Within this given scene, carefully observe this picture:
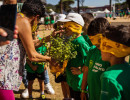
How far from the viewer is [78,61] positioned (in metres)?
3.22

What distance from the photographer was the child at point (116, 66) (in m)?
1.58


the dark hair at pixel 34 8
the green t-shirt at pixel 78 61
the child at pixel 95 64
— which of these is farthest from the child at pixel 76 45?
the dark hair at pixel 34 8

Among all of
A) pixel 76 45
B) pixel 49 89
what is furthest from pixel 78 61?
pixel 49 89

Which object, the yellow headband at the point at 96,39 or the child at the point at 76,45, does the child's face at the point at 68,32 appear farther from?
the yellow headband at the point at 96,39

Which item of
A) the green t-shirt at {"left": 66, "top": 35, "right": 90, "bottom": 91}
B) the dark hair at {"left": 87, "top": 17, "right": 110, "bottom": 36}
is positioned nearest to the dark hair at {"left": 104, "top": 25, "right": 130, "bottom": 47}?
the dark hair at {"left": 87, "top": 17, "right": 110, "bottom": 36}

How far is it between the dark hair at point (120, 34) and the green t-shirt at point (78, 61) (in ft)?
4.07

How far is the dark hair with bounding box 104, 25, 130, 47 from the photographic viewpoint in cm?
172

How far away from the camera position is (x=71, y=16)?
324 cm

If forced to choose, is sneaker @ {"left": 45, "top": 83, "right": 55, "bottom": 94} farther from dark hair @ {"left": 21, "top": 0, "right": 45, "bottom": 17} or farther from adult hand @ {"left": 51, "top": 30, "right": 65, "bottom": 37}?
dark hair @ {"left": 21, "top": 0, "right": 45, "bottom": 17}

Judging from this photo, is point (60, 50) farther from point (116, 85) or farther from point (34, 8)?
point (116, 85)

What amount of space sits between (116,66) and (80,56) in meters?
1.48

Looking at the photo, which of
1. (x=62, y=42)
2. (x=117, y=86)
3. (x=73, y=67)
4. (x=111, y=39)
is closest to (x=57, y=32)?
(x=62, y=42)

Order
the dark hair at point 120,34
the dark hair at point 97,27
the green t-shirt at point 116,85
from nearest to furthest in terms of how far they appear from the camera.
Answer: the green t-shirt at point 116,85, the dark hair at point 120,34, the dark hair at point 97,27

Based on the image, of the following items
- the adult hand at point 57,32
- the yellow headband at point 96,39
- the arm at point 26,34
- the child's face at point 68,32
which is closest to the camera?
the arm at point 26,34
